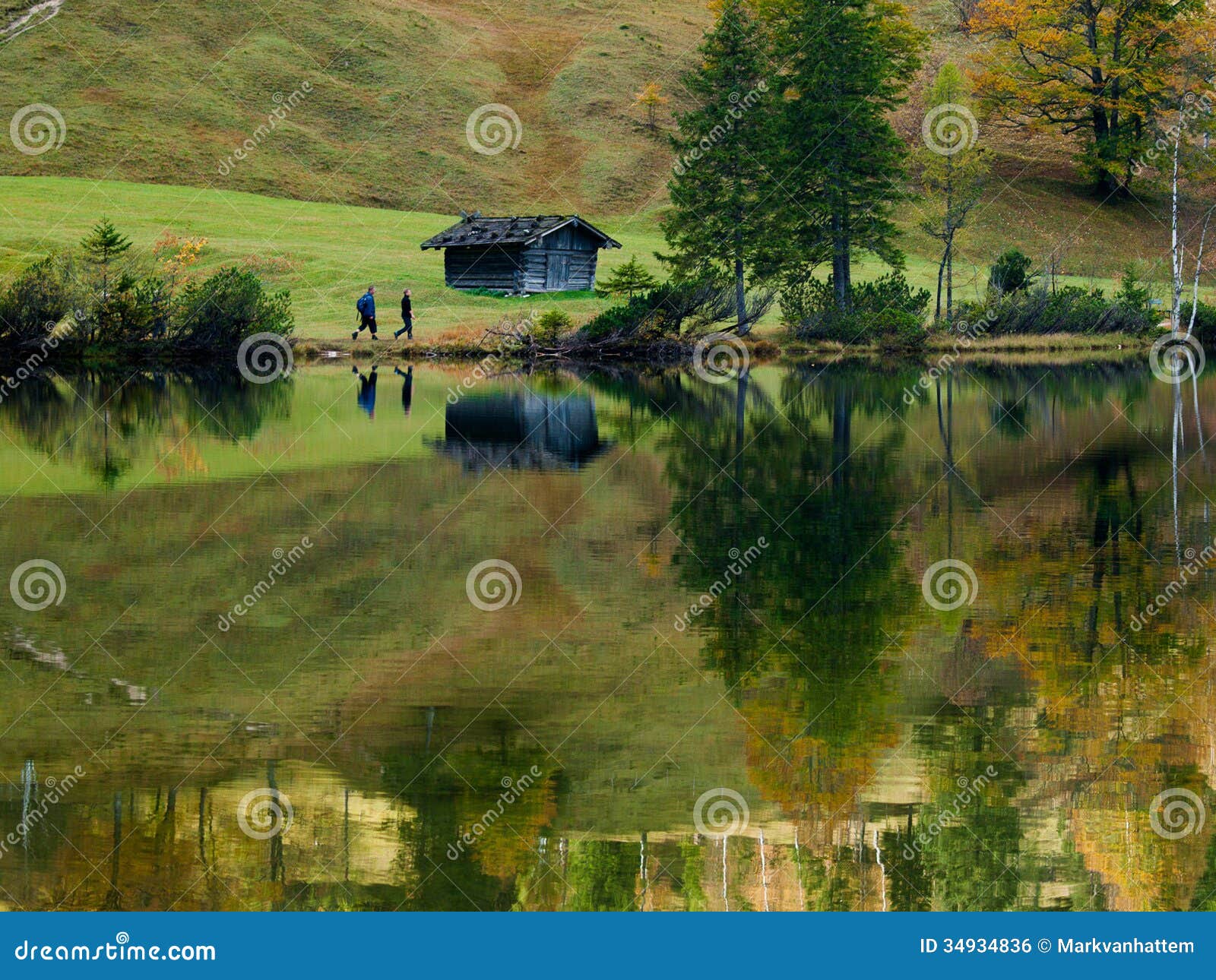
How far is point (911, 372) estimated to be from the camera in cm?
4931

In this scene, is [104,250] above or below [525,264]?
below

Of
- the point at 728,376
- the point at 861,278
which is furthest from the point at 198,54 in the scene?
the point at 728,376

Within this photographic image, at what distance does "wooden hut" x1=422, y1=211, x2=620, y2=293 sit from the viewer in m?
66.8

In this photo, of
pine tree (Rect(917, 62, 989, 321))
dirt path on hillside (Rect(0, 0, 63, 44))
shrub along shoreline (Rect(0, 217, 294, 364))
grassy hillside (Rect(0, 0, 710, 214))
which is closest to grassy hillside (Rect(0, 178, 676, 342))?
shrub along shoreline (Rect(0, 217, 294, 364))

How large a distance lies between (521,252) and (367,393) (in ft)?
92.5

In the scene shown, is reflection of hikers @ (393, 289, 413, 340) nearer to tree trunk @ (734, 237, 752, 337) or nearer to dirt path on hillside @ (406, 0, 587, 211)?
tree trunk @ (734, 237, 752, 337)

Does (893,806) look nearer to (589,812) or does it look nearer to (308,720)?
(589,812)

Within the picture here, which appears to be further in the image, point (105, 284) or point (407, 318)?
point (407, 318)

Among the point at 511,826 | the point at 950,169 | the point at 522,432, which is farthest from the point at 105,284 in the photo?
the point at 511,826

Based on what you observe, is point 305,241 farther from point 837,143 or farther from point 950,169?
point 950,169

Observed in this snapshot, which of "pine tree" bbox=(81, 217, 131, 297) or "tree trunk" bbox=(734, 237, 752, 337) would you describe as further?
"tree trunk" bbox=(734, 237, 752, 337)

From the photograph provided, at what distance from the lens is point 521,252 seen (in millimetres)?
66812

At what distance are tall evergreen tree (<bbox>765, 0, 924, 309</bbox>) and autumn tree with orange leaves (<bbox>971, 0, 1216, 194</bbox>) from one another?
110ft

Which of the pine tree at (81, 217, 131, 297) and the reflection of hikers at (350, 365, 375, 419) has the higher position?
the pine tree at (81, 217, 131, 297)
